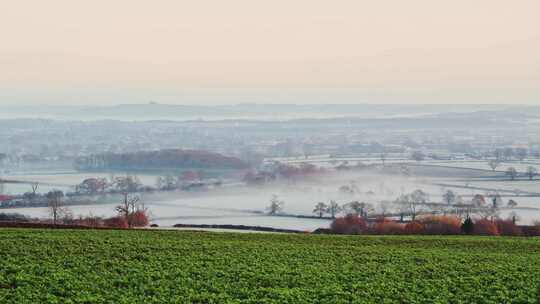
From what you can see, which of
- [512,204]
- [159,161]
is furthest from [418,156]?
[512,204]

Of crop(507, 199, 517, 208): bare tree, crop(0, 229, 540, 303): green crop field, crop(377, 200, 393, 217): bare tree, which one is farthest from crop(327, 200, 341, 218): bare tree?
crop(0, 229, 540, 303): green crop field

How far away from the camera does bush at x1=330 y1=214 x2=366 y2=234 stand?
182 ft

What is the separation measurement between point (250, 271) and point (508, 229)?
37.7 m

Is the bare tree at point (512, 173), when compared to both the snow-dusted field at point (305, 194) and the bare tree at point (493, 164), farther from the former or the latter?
the bare tree at point (493, 164)

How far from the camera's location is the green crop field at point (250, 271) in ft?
61.0

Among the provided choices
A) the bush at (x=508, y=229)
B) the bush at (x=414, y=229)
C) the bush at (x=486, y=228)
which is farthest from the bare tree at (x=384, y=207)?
the bush at (x=414, y=229)

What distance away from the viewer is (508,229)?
176 ft

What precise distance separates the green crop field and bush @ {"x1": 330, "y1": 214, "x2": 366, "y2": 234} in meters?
24.6

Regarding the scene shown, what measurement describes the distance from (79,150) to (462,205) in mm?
118205

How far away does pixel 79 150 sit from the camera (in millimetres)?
172625

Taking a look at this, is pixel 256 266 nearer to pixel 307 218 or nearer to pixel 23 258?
pixel 23 258

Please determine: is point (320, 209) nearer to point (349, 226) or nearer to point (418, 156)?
point (349, 226)

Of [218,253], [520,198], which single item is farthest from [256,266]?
[520,198]

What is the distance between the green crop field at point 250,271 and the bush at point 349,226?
80.7 feet
